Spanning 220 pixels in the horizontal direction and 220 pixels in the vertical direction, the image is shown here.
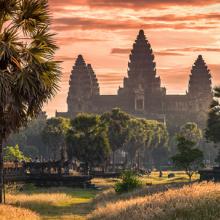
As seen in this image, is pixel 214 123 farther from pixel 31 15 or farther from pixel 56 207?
pixel 31 15

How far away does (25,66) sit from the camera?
30875 mm

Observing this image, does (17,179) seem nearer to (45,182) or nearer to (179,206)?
(45,182)

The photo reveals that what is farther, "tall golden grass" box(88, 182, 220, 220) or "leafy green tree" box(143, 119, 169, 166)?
"leafy green tree" box(143, 119, 169, 166)

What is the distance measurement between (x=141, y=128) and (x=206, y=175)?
82574mm

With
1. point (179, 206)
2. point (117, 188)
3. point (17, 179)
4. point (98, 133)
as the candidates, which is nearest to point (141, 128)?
point (98, 133)

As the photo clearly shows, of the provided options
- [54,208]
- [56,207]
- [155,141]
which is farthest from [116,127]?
[54,208]

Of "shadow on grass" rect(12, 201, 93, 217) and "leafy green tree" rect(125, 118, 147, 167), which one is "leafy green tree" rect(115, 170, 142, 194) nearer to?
"shadow on grass" rect(12, 201, 93, 217)

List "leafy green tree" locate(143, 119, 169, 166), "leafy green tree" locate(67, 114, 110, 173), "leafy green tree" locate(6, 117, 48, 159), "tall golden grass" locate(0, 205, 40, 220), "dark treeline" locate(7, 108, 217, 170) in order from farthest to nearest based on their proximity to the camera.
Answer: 1. "leafy green tree" locate(6, 117, 48, 159)
2. "leafy green tree" locate(143, 119, 169, 166)
3. "dark treeline" locate(7, 108, 217, 170)
4. "leafy green tree" locate(67, 114, 110, 173)
5. "tall golden grass" locate(0, 205, 40, 220)

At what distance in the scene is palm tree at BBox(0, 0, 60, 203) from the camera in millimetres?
30250

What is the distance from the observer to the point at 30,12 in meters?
31.2

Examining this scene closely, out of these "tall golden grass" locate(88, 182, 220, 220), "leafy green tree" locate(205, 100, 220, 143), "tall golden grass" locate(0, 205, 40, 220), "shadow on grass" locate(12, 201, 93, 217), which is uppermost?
"leafy green tree" locate(205, 100, 220, 143)

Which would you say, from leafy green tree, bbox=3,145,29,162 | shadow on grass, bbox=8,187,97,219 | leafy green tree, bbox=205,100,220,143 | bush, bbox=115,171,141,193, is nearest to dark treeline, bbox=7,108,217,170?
shadow on grass, bbox=8,187,97,219

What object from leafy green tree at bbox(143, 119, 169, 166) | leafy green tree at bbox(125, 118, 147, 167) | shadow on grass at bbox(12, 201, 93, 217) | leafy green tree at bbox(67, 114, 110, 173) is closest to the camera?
shadow on grass at bbox(12, 201, 93, 217)

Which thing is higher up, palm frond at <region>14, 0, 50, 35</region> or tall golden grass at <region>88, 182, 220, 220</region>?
palm frond at <region>14, 0, 50, 35</region>
